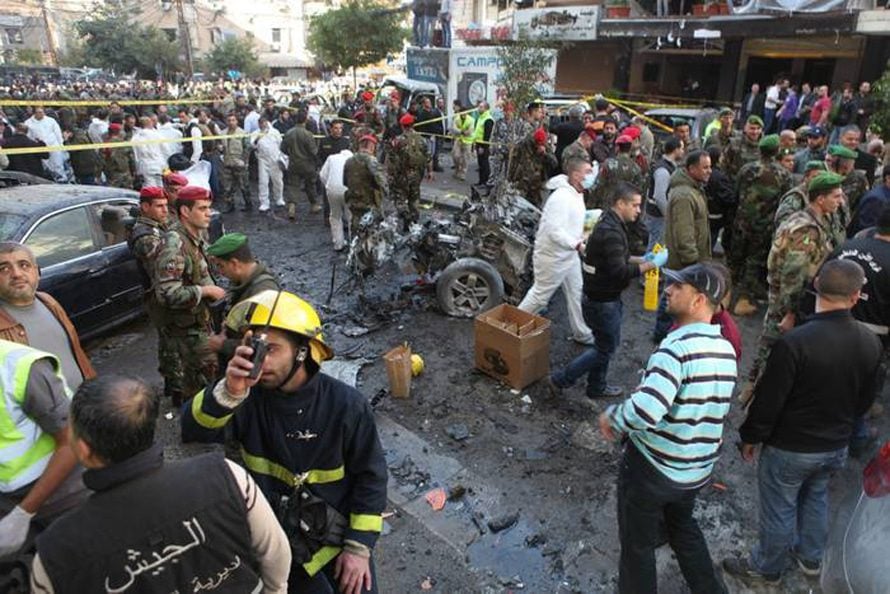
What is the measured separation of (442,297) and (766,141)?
3934 millimetres

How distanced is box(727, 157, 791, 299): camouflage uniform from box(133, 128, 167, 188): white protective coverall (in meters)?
9.23

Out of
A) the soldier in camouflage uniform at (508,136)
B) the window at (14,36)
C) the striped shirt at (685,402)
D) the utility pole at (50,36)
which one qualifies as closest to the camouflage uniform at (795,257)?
the striped shirt at (685,402)

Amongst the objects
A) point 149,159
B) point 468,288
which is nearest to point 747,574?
point 468,288

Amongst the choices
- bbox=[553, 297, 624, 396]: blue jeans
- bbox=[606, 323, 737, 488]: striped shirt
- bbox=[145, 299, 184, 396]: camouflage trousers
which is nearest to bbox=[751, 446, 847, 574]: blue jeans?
bbox=[606, 323, 737, 488]: striped shirt

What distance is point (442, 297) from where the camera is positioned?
6.57 meters

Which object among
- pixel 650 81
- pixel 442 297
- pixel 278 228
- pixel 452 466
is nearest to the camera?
pixel 452 466

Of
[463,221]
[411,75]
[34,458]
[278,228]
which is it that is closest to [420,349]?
[463,221]

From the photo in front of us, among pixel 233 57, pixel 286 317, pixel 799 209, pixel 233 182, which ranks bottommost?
pixel 233 182

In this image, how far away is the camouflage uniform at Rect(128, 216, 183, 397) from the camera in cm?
425

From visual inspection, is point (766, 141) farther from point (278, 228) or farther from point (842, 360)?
point (278, 228)

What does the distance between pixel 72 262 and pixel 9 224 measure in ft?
1.89

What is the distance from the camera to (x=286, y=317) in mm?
2029

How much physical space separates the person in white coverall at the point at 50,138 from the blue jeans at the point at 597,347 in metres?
10.6

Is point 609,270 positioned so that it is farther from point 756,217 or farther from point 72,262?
point 72,262
